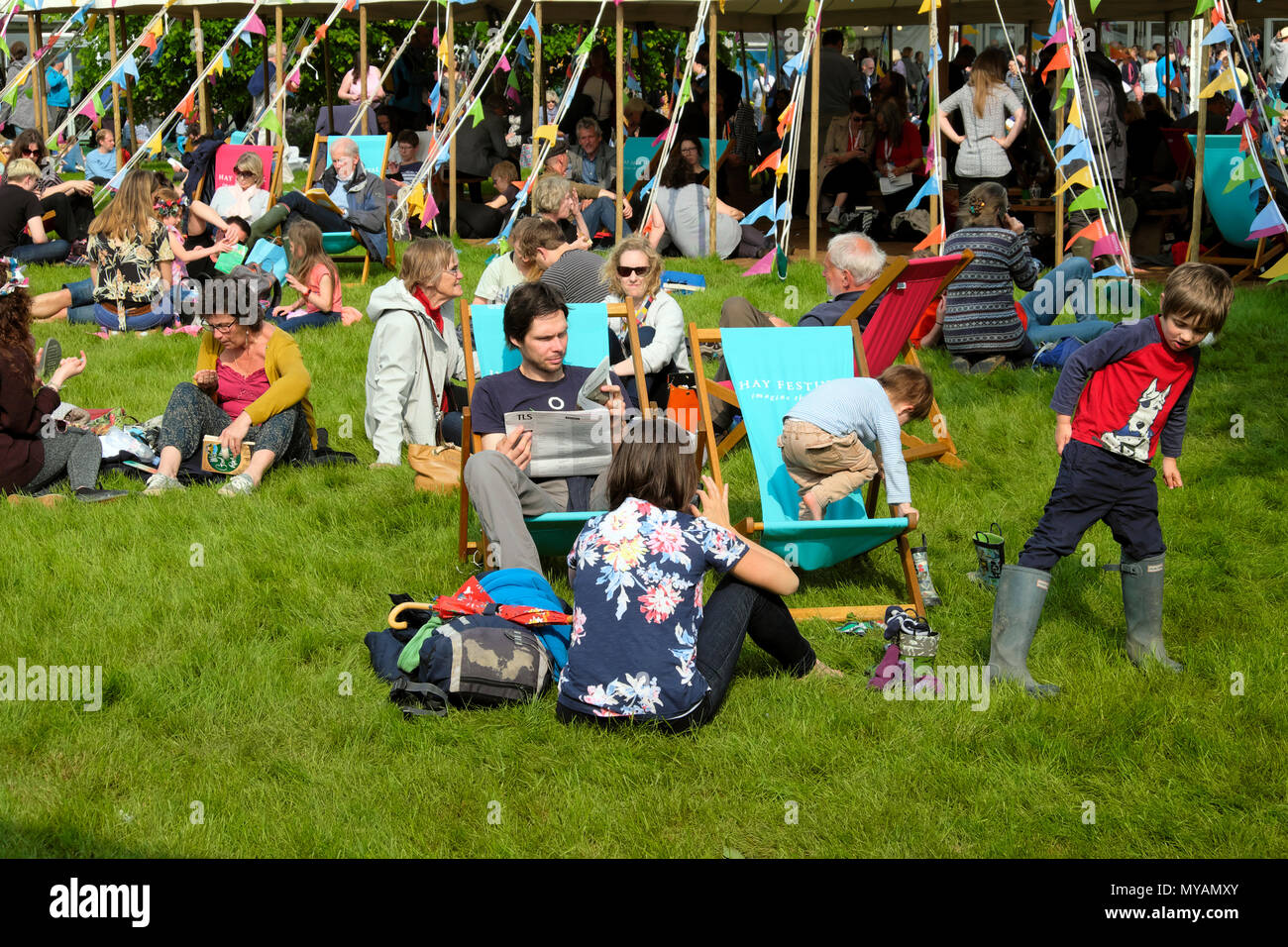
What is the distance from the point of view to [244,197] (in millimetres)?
12109

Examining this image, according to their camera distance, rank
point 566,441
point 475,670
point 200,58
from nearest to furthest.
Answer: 1. point 475,670
2. point 566,441
3. point 200,58

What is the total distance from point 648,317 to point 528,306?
1645 millimetres

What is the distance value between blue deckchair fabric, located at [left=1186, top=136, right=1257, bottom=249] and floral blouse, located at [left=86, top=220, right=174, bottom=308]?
25.9 ft

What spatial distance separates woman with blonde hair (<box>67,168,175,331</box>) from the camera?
396 inches

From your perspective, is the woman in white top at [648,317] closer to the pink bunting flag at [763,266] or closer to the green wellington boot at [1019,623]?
the green wellington boot at [1019,623]

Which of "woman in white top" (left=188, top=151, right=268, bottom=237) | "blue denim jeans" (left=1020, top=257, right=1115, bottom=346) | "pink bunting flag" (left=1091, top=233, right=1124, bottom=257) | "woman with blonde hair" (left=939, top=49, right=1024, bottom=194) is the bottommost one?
"blue denim jeans" (left=1020, top=257, right=1115, bottom=346)

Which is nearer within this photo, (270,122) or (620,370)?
(620,370)

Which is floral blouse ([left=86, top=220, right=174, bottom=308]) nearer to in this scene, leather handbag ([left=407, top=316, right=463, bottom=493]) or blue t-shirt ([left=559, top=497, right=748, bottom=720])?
leather handbag ([left=407, top=316, right=463, bottom=493])

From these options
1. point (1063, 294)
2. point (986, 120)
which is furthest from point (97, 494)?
point (986, 120)

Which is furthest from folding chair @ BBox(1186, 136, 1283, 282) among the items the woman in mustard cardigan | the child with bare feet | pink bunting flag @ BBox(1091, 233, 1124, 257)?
the woman in mustard cardigan

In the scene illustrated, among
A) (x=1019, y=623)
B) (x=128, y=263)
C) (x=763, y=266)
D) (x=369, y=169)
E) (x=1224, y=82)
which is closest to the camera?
(x=1019, y=623)

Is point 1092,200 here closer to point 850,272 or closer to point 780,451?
point 850,272

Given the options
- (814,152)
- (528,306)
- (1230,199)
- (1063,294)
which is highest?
(814,152)

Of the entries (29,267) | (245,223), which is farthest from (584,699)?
(29,267)
